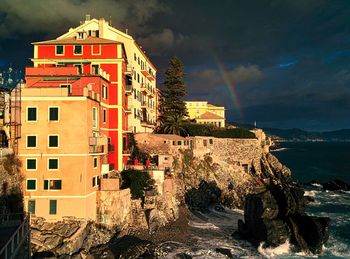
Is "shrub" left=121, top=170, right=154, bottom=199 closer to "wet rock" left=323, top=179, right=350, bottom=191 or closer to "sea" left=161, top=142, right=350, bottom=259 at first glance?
"sea" left=161, top=142, right=350, bottom=259

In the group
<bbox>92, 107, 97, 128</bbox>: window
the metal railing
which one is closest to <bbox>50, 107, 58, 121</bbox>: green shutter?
<bbox>92, 107, 97, 128</bbox>: window

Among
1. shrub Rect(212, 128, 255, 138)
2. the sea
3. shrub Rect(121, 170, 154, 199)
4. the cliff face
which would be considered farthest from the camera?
shrub Rect(212, 128, 255, 138)

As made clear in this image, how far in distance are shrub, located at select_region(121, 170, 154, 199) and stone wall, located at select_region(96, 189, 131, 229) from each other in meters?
3.49

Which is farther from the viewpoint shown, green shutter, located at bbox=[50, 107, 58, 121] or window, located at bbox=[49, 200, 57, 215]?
green shutter, located at bbox=[50, 107, 58, 121]

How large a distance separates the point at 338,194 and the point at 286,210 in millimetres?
43805

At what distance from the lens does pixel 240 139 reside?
78.6 meters

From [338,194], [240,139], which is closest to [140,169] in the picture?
[240,139]

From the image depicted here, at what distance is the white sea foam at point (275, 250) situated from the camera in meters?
38.4

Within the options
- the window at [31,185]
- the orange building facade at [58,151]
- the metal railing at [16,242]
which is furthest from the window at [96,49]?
the metal railing at [16,242]

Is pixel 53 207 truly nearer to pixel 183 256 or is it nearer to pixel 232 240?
pixel 183 256

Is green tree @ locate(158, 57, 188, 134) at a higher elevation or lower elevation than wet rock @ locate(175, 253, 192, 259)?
higher

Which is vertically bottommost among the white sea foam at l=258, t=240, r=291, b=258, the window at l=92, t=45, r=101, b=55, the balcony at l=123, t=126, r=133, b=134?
the white sea foam at l=258, t=240, r=291, b=258

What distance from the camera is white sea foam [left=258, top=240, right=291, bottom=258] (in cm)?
3841

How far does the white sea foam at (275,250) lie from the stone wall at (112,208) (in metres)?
15.6
